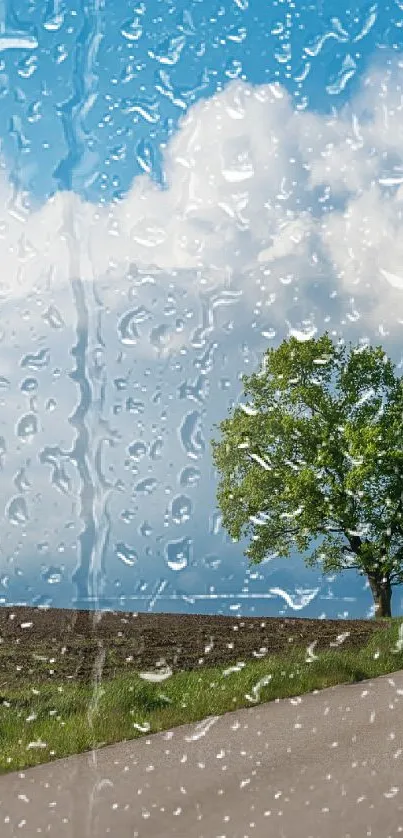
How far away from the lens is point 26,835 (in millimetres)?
3562

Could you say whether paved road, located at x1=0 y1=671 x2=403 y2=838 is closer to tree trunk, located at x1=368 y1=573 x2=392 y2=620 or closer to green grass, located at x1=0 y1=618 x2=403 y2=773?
green grass, located at x1=0 y1=618 x2=403 y2=773

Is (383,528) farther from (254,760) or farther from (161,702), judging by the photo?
(254,760)

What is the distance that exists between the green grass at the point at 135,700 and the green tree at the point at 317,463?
5.79m

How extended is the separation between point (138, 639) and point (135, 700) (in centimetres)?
336

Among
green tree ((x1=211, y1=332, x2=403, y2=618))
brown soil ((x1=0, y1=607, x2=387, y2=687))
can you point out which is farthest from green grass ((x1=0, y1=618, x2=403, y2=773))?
green tree ((x1=211, y1=332, x2=403, y2=618))

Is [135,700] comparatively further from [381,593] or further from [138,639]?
[381,593]

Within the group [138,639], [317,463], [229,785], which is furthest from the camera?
[317,463]

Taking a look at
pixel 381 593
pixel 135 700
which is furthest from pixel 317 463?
pixel 135 700

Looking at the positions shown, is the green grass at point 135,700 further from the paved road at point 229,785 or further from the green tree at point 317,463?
the green tree at point 317,463

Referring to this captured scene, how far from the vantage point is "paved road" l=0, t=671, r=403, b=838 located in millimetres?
3662

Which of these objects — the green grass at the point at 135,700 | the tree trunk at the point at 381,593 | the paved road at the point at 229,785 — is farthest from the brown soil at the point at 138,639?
the tree trunk at the point at 381,593

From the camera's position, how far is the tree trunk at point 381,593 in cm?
1452

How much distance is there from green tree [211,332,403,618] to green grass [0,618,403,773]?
5.79m

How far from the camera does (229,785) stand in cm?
419
